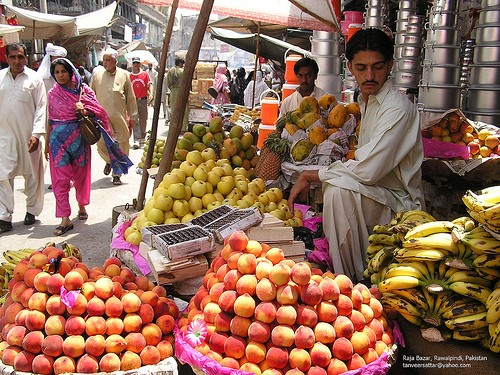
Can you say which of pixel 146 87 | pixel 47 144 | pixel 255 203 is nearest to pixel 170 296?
pixel 255 203

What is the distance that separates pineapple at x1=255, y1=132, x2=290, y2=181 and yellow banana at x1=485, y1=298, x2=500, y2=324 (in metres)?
2.65

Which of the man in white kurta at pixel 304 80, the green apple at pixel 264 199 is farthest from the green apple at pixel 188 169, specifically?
the man in white kurta at pixel 304 80

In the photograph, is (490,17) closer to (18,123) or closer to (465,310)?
(465,310)

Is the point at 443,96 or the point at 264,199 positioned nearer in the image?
the point at 264,199

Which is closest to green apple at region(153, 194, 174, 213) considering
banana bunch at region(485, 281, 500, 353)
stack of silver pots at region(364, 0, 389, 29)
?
banana bunch at region(485, 281, 500, 353)

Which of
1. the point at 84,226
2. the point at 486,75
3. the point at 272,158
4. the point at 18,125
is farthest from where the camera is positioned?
the point at 84,226

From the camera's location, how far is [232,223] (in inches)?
104

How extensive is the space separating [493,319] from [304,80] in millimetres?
4221

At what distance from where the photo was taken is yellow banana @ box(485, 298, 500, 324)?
1798 millimetres

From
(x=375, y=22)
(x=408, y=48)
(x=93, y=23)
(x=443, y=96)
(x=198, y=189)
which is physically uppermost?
(x=93, y=23)

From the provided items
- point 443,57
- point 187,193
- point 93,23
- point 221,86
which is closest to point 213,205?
point 187,193

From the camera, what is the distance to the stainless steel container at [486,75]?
16.6 ft

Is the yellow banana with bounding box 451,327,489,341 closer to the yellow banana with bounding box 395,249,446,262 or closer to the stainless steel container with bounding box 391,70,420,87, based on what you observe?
the yellow banana with bounding box 395,249,446,262

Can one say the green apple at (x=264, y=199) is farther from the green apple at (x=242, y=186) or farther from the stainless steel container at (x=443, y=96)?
the stainless steel container at (x=443, y=96)
